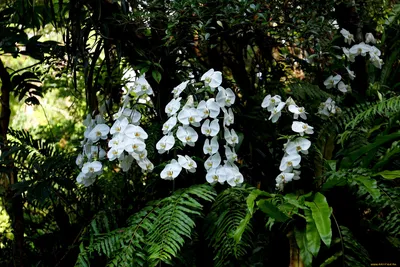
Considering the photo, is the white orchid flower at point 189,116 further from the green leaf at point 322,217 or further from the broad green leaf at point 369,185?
the broad green leaf at point 369,185

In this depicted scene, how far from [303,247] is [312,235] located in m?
0.07

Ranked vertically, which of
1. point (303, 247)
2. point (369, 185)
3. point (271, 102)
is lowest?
point (303, 247)

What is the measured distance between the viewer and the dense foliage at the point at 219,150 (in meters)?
1.63

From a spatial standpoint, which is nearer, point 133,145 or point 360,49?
point 133,145

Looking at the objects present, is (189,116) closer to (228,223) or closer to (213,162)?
(213,162)

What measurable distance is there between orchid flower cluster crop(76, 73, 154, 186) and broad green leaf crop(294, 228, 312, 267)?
1.86ft

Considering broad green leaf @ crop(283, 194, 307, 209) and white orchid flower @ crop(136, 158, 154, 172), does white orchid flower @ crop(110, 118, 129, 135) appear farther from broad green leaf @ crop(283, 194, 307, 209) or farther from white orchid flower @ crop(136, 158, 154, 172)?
broad green leaf @ crop(283, 194, 307, 209)

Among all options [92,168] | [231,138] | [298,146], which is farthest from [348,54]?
[92,168]

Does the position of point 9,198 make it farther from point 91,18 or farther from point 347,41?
point 347,41

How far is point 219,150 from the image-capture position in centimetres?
194

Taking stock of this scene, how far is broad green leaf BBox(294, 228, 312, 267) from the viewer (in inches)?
59.5

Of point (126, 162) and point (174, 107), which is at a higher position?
point (174, 107)

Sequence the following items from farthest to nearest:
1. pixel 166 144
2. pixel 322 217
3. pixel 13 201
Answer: pixel 13 201, pixel 166 144, pixel 322 217

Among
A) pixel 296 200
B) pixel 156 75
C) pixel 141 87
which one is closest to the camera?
pixel 296 200
